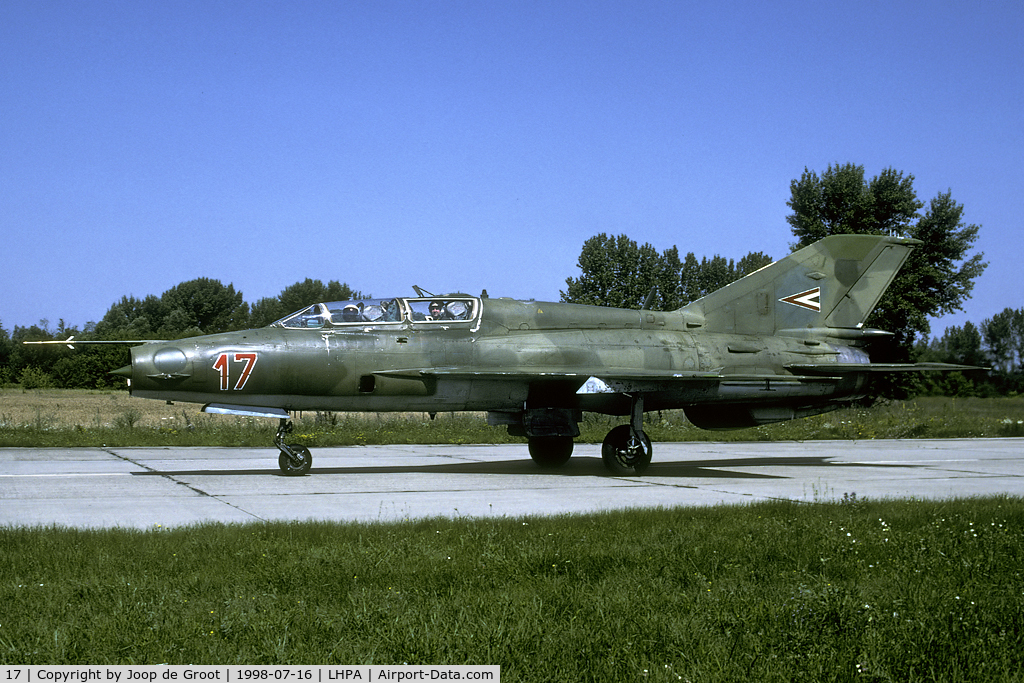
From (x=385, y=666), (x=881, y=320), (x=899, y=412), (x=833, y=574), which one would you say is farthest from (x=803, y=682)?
(x=881, y=320)

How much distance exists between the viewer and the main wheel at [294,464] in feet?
41.8

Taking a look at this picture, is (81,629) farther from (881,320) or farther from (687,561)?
(881,320)

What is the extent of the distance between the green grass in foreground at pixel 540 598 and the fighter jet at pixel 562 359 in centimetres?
510

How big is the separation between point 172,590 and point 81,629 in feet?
2.84

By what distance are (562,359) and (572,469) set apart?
7.01ft

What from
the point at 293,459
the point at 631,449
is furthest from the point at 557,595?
the point at 631,449

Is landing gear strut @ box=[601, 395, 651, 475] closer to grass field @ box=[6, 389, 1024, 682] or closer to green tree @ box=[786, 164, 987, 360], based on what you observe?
grass field @ box=[6, 389, 1024, 682]

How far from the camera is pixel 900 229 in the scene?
50.7 m

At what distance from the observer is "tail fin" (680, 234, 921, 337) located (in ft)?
52.6

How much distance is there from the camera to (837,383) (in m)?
15.6

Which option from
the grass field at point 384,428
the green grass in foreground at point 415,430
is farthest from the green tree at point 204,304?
the green grass in foreground at point 415,430

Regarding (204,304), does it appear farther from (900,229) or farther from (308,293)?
Answer: (900,229)
